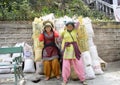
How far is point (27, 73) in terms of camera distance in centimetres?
815

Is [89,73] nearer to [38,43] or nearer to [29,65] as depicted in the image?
[38,43]

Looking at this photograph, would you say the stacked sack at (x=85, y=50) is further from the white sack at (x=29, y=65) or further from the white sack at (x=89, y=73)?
the white sack at (x=29, y=65)

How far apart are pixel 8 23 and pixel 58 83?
8.10 feet

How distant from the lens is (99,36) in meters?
9.20

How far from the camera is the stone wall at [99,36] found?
872cm

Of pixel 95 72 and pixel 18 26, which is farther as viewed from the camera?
pixel 18 26

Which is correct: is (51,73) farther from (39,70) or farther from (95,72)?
(95,72)

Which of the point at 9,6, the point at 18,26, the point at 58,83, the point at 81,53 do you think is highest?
the point at 9,6

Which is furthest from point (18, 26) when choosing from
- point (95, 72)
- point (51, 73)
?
point (95, 72)

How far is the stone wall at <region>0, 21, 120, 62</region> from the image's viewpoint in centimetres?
872

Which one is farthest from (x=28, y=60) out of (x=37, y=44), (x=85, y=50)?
(x=85, y=50)

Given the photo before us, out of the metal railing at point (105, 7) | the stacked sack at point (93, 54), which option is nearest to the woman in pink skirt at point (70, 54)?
the stacked sack at point (93, 54)

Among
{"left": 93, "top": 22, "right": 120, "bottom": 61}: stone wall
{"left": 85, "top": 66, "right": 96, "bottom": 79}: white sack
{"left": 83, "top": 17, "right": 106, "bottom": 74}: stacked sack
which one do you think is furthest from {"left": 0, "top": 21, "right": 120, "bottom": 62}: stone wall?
{"left": 85, "top": 66, "right": 96, "bottom": 79}: white sack

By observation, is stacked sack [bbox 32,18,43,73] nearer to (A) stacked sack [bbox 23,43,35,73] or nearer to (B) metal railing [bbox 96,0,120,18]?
(A) stacked sack [bbox 23,43,35,73]
